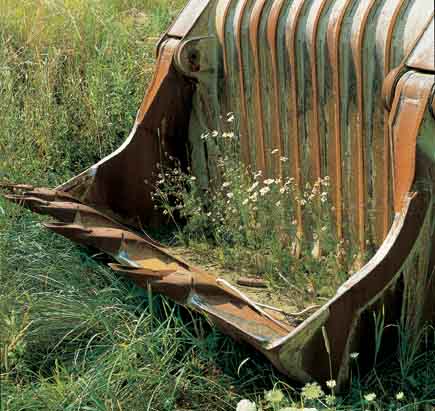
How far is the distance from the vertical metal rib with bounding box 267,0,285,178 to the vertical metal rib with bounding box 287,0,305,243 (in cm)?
7

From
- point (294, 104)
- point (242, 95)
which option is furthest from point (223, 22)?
point (294, 104)

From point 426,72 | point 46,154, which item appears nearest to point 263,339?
point 426,72

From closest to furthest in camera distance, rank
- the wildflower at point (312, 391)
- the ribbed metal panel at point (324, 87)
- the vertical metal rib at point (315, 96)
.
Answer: the wildflower at point (312, 391) → the ribbed metal panel at point (324, 87) → the vertical metal rib at point (315, 96)

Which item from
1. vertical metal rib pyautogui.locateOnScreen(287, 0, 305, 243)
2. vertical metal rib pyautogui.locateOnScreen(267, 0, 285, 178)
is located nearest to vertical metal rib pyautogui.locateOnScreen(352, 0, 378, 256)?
vertical metal rib pyautogui.locateOnScreen(287, 0, 305, 243)

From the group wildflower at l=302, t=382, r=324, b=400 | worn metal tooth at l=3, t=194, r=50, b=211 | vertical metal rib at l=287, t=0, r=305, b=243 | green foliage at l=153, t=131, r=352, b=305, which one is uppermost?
vertical metal rib at l=287, t=0, r=305, b=243

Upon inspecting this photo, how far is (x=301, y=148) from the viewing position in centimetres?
377

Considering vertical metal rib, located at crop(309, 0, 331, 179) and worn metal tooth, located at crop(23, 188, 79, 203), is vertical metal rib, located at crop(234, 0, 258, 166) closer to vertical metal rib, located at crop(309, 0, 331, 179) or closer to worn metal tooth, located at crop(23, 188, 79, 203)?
vertical metal rib, located at crop(309, 0, 331, 179)

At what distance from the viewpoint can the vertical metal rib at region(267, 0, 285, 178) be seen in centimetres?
375

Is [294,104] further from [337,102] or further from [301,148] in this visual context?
[337,102]

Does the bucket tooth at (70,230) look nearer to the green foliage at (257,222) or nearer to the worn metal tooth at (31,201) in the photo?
the worn metal tooth at (31,201)

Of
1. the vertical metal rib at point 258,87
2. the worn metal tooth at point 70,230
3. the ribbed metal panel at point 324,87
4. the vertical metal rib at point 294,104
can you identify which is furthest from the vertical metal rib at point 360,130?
the worn metal tooth at point 70,230

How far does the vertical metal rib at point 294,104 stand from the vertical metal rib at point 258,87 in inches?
7.6

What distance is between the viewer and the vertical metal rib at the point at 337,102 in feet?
11.2

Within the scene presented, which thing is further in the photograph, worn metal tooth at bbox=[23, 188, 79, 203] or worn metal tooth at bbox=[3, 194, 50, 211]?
worn metal tooth at bbox=[23, 188, 79, 203]
